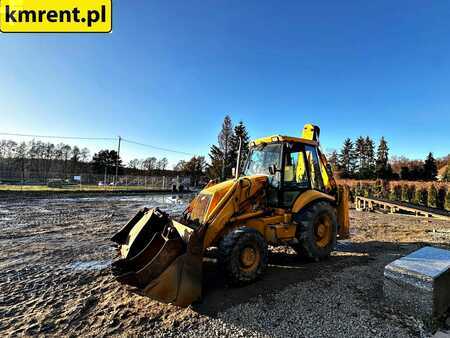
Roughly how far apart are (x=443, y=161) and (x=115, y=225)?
224 feet

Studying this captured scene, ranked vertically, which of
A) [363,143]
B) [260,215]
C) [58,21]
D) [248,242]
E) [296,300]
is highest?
[363,143]

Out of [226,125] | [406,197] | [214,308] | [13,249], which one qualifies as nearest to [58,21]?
[13,249]

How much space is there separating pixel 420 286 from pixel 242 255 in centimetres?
215

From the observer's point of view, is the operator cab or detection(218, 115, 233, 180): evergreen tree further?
detection(218, 115, 233, 180): evergreen tree

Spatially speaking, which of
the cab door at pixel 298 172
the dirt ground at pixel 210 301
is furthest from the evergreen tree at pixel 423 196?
the cab door at pixel 298 172

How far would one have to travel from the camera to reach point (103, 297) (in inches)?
147

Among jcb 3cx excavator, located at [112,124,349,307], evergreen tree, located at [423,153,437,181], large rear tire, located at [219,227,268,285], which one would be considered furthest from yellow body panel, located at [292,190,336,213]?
evergreen tree, located at [423,153,437,181]

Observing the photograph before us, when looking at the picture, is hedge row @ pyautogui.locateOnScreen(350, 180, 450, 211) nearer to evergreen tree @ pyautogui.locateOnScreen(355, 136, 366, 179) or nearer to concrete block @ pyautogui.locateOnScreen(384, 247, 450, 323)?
concrete block @ pyautogui.locateOnScreen(384, 247, 450, 323)

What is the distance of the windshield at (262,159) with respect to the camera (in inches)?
208

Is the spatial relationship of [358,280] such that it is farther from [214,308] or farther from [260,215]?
[214,308]

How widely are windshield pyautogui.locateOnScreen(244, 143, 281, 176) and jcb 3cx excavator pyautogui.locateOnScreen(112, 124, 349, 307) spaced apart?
2 centimetres

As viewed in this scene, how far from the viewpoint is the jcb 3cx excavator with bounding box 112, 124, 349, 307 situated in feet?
10.8

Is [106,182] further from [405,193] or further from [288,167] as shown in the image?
[288,167]

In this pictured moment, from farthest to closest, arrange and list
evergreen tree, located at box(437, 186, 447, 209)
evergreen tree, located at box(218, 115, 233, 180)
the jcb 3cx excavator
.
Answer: evergreen tree, located at box(218, 115, 233, 180)
evergreen tree, located at box(437, 186, 447, 209)
the jcb 3cx excavator
